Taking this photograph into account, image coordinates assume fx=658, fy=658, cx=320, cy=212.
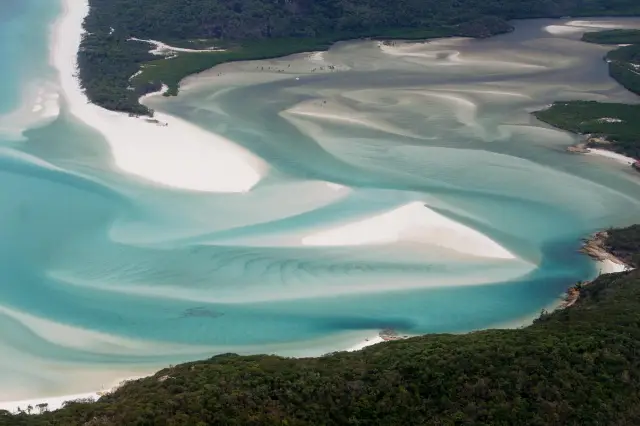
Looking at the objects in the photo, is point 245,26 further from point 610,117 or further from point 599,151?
point 599,151

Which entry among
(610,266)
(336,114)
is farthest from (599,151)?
(336,114)

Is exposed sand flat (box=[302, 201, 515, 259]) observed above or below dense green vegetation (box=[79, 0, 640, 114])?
below

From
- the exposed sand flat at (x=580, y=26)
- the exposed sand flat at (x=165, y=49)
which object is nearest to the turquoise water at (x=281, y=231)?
the exposed sand flat at (x=165, y=49)

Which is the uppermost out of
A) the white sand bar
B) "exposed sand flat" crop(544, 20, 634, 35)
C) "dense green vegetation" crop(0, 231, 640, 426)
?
"exposed sand flat" crop(544, 20, 634, 35)

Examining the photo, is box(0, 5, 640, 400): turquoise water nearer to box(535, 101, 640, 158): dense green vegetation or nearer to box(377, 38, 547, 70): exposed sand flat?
box(535, 101, 640, 158): dense green vegetation

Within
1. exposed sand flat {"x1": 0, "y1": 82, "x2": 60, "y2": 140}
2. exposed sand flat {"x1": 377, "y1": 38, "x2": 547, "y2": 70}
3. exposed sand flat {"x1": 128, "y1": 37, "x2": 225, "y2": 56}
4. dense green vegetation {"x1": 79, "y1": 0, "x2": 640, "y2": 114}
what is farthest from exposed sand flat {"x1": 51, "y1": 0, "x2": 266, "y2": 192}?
exposed sand flat {"x1": 377, "y1": 38, "x2": 547, "y2": 70}

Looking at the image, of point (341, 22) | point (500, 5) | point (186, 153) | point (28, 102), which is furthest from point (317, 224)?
point (500, 5)

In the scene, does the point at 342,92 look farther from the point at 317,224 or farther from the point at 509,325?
the point at 509,325
